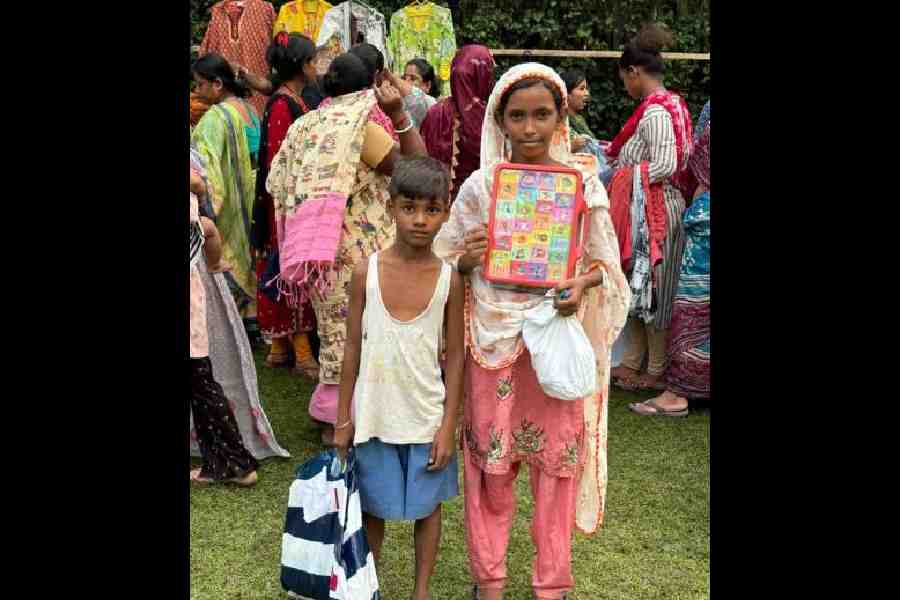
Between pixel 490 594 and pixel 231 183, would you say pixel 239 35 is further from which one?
pixel 490 594

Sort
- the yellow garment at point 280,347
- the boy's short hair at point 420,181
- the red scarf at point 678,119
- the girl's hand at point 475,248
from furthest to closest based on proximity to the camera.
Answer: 1. the yellow garment at point 280,347
2. the red scarf at point 678,119
3. the girl's hand at point 475,248
4. the boy's short hair at point 420,181

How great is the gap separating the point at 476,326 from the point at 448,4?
23.1 feet

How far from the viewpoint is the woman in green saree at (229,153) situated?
5.59 metres

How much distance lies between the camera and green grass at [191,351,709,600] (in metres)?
3.36

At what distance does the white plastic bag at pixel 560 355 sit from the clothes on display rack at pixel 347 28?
5.52 meters

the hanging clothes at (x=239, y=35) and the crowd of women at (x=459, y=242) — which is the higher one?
the hanging clothes at (x=239, y=35)

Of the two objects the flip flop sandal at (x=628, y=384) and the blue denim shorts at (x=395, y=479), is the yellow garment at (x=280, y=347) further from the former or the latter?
the blue denim shorts at (x=395, y=479)

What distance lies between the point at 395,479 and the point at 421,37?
641cm

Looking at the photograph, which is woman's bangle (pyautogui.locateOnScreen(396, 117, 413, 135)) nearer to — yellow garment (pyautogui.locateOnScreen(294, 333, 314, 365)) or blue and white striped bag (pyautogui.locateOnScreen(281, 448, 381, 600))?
blue and white striped bag (pyautogui.locateOnScreen(281, 448, 381, 600))

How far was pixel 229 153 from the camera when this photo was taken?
5.77m

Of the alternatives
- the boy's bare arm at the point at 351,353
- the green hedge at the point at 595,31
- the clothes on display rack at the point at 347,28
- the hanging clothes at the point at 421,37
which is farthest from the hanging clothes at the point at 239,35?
the boy's bare arm at the point at 351,353

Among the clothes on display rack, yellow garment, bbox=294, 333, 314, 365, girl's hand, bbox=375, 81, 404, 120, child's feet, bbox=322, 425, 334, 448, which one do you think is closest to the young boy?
girl's hand, bbox=375, 81, 404, 120

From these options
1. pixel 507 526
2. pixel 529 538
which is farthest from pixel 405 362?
pixel 529 538

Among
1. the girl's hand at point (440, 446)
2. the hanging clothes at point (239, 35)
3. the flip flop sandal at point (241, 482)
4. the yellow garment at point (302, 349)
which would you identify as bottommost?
the flip flop sandal at point (241, 482)
